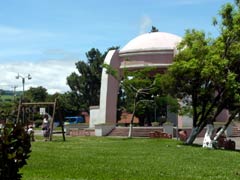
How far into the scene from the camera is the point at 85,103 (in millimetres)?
77562

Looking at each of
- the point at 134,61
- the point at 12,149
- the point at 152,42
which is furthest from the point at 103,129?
the point at 12,149

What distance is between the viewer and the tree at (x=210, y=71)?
24016 millimetres

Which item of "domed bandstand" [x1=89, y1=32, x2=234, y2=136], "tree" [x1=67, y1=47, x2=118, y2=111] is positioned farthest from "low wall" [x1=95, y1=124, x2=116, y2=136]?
"tree" [x1=67, y1=47, x2=118, y2=111]

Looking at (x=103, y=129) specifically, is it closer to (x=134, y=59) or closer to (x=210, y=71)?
(x=134, y=59)

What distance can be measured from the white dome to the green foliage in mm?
35486

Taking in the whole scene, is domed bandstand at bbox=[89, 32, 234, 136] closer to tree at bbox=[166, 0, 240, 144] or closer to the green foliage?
tree at bbox=[166, 0, 240, 144]

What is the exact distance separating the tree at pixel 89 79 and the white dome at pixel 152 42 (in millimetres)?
28329

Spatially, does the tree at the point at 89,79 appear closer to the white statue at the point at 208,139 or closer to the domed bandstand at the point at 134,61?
the domed bandstand at the point at 134,61

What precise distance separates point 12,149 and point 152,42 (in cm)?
3769

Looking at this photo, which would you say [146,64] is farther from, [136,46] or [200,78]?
[200,78]

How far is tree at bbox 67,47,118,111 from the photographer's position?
246ft

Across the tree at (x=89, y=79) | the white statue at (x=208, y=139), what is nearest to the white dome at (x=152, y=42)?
the white statue at (x=208, y=139)

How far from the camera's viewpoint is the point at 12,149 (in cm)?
691

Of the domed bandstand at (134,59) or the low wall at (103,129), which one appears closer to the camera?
the low wall at (103,129)
